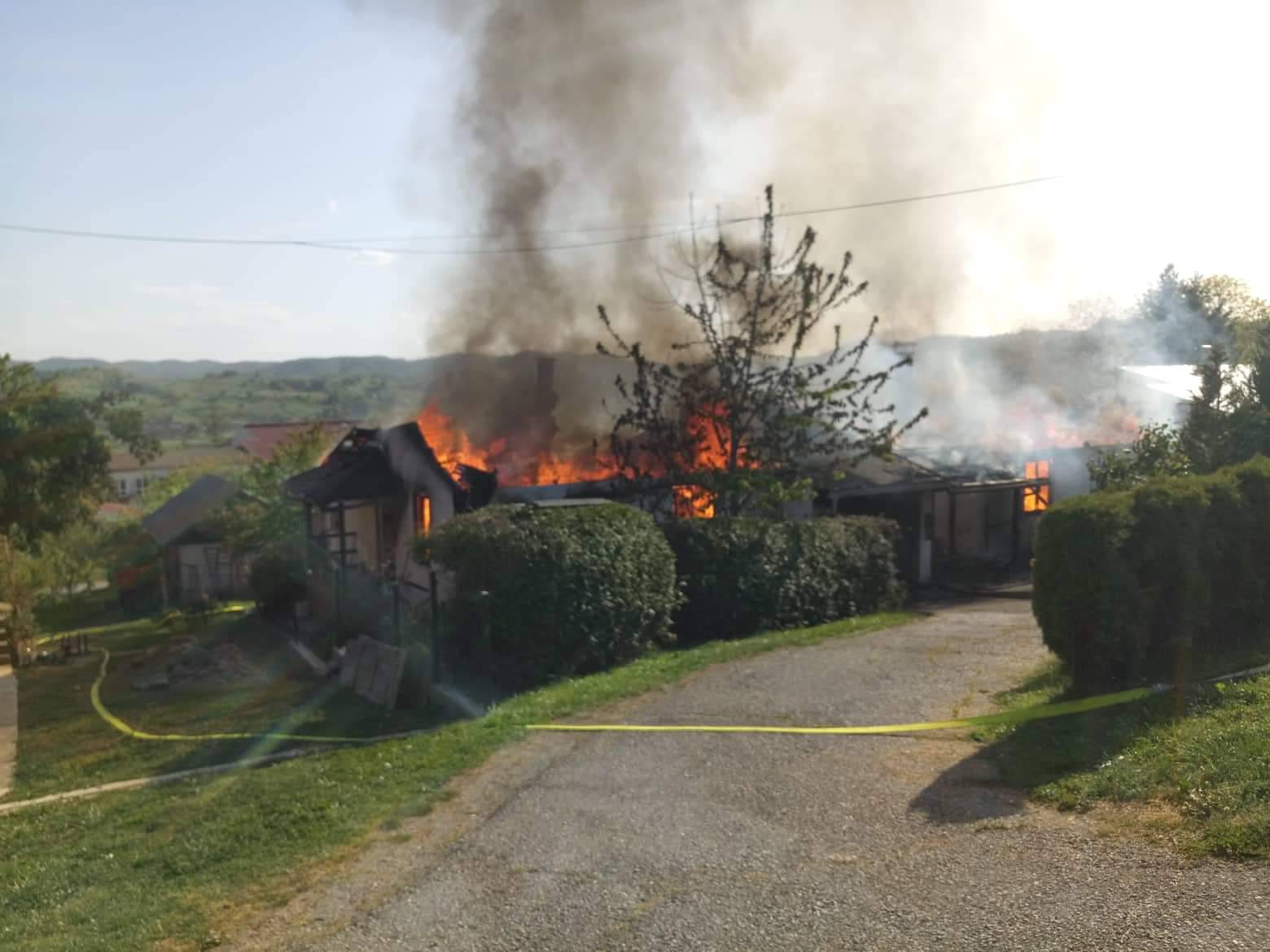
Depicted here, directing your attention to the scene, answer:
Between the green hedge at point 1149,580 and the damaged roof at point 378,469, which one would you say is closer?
the green hedge at point 1149,580

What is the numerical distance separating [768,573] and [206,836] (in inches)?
303

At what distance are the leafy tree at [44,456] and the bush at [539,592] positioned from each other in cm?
1236

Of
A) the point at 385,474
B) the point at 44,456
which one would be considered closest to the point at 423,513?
the point at 385,474

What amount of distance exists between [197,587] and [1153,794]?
29476 mm

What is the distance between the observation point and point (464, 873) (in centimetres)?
541

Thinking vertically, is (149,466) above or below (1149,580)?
above

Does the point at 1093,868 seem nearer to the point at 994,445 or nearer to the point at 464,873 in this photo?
the point at 464,873

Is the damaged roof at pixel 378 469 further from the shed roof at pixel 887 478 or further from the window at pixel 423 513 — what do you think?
the shed roof at pixel 887 478

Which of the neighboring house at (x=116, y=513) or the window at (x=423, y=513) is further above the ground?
the window at (x=423, y=513)

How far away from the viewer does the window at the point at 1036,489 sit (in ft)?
70.8

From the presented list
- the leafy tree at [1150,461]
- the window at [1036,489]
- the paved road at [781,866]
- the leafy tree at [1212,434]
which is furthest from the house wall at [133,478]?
the paved road at [781,866]

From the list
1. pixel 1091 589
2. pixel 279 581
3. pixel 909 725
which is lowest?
pixel 279 581

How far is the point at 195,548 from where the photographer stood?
32469 millimetres

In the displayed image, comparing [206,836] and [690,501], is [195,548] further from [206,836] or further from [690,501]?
[206,836]
